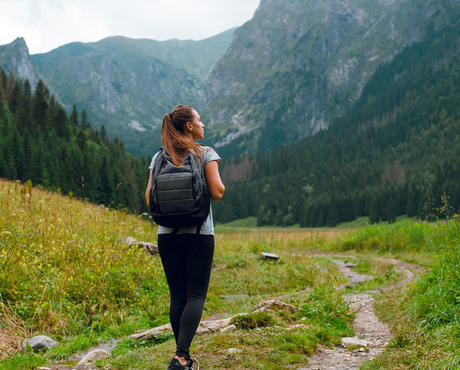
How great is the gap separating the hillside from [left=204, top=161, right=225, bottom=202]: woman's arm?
94.6 metres

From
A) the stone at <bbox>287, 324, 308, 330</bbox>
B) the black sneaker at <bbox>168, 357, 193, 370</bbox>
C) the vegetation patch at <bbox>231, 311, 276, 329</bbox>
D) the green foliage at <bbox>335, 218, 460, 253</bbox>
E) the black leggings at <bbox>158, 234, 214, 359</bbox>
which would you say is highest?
the black leggings at <bbox>158, 234, 214, 359</bbox>

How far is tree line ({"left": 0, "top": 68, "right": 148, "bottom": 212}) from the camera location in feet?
187

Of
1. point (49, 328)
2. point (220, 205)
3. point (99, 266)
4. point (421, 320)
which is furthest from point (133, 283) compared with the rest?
point (220, 205)

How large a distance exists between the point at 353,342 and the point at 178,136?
4.02 metres

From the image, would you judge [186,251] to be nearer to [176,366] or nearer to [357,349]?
[176,366]

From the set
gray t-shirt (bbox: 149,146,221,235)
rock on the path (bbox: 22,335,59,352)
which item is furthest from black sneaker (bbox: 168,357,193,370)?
rock on the path (bbox: 22,335,59,352)

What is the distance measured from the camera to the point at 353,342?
19.5 ft

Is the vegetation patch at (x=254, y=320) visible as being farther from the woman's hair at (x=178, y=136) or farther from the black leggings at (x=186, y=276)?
the woman's hair at (x=178, y=136)

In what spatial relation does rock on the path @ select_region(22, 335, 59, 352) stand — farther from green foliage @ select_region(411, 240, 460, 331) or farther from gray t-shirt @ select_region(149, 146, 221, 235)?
green foliage @ select_region(411, 240, 460, 331)

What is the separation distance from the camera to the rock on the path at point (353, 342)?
587cm

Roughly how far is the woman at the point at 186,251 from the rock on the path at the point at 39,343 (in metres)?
3.01

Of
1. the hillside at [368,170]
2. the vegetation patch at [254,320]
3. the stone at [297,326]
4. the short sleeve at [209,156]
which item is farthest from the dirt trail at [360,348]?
the hillside at [368,170]

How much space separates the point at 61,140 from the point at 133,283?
73959 mm

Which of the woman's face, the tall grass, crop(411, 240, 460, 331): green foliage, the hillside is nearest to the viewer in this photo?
the woman's face
